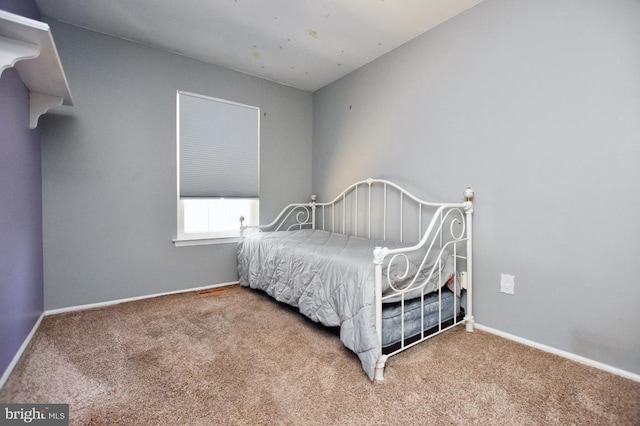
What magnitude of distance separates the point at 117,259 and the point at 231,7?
2161 mm

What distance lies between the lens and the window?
104 inches

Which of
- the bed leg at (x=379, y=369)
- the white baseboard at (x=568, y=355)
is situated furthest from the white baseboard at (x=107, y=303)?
the white baseboard at (x=568, y=355)

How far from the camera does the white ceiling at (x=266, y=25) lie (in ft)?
6.35

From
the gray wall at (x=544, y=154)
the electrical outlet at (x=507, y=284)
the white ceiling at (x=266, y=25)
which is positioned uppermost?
the white ceiling at (x=266, y=25)

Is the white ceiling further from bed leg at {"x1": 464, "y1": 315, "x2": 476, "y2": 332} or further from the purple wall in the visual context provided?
bed leg at {"x1": 464, "y1": 315, "x2": 476, "y2": 332}

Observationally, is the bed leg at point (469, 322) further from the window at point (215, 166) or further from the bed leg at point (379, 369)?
the window at point (215, 166)

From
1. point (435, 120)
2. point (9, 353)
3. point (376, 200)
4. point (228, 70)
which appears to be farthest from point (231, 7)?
point (9, 353)

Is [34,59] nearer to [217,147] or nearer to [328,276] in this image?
[217,147]

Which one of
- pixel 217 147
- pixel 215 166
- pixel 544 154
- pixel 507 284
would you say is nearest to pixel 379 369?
pixel 507 284

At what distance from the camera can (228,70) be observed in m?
2.87

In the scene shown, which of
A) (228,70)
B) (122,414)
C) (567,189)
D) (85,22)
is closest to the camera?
(122,414)

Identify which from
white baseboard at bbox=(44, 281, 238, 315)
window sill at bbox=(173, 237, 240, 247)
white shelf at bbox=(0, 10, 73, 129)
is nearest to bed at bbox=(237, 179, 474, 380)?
window sill at bbox=(173, 237, 240, 247)

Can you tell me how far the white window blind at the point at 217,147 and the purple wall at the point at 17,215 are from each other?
3.29 feet

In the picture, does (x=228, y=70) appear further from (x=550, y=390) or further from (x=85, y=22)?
(x=550, y=390)
